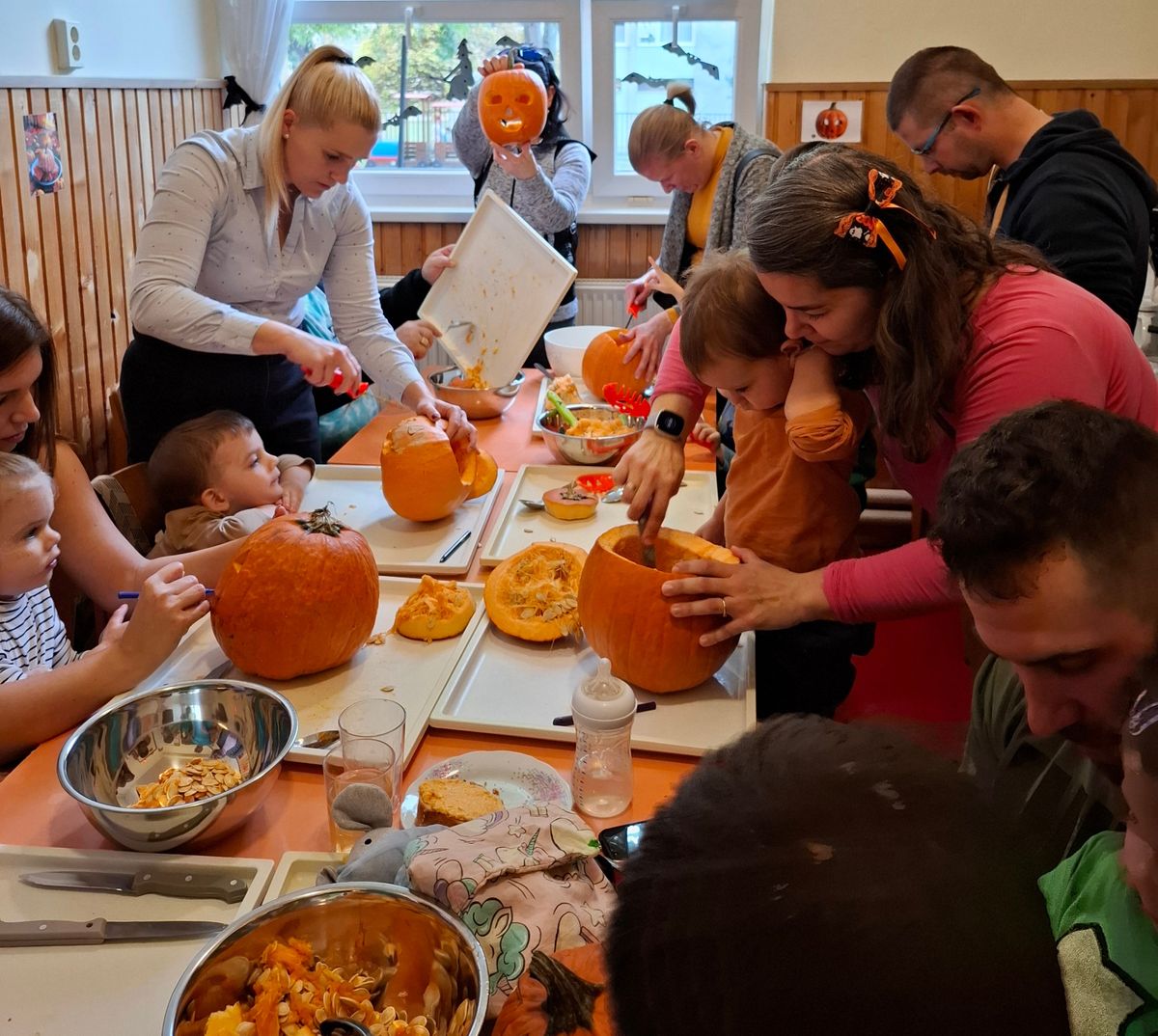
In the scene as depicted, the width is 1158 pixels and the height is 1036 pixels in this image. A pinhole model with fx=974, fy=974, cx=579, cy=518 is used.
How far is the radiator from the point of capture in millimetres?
4723

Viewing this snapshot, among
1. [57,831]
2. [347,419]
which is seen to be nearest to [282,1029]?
[57,831]

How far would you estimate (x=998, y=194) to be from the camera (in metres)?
2.50

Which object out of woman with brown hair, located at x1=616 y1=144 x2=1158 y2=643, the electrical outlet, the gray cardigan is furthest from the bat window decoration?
woman with brown hair, located at x1=616 y1=144 x2=1158 y2=643

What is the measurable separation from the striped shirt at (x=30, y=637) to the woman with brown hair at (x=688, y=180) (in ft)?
5.38

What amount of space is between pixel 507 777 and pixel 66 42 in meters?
3.22

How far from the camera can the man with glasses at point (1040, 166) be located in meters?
2.10

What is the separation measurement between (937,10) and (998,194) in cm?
188

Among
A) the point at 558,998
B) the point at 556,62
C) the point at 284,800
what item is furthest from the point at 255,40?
the point at 558,998

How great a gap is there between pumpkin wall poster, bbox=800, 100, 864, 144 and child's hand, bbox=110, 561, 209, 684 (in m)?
3.55

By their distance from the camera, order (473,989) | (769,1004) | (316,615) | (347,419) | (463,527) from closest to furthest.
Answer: (769,1004) < (473,989) < (316,615) < (463,527) < (347,419)

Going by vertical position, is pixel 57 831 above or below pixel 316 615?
below

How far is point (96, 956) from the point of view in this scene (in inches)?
36.4

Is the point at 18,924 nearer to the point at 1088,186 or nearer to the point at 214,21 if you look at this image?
the point at 1088,186

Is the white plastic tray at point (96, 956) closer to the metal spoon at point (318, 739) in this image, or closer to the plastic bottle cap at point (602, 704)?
the metal spoon at point (318, 739)
